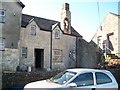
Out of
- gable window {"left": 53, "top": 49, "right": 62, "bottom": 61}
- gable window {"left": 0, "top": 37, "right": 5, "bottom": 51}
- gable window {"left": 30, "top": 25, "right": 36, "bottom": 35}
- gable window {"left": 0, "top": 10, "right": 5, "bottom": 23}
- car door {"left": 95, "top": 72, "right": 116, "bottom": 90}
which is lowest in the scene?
car door {"left": 95, "top": 72, "right": 116, "bottom": 90}

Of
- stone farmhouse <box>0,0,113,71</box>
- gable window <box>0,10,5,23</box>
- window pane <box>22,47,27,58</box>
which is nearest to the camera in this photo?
gable window <box>0,10,5,23</box>

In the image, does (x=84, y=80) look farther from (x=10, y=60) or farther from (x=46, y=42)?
(x=46, y=42)

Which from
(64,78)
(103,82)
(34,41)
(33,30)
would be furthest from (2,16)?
(103,82)

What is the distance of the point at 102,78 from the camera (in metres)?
9.30

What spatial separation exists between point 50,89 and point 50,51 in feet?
64.3

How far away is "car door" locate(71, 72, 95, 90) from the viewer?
28.4 feet

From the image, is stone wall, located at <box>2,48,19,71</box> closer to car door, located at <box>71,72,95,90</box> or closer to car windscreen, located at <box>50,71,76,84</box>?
car windscreen, located at <box>50,71,76,84</box>

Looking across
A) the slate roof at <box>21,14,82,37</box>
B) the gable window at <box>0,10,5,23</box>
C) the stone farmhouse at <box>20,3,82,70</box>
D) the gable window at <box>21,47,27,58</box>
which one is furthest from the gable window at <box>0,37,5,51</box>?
the slate roof at <box>21,14,82,37</box>

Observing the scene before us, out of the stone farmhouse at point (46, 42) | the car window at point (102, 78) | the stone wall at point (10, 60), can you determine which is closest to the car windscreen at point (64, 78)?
the car window at point (102, 78)

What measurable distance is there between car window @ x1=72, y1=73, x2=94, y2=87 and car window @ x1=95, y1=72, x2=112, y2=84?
0.96 feet

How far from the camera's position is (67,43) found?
97.6ft

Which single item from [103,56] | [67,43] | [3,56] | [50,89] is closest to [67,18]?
[67,43]

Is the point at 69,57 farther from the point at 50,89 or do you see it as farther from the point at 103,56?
the point at 50,89

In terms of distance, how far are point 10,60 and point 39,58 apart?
17.6 feet
